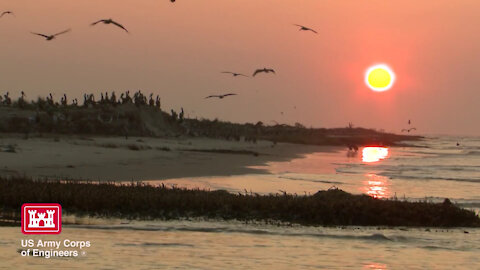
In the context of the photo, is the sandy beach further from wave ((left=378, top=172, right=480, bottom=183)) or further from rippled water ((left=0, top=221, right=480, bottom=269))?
rippled water ((left=0, top=221, right=480, bottom=269))

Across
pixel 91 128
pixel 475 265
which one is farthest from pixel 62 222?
pixel 91 128

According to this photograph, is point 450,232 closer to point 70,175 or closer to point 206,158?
point 70,175

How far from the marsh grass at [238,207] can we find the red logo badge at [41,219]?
1.34 metres

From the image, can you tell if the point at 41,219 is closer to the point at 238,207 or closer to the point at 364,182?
the point at 238,207

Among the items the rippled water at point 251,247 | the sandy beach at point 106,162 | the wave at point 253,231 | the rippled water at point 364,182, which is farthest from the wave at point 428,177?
the wave at point 253,231

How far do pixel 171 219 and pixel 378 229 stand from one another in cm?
571

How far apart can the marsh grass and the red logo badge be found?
134cm

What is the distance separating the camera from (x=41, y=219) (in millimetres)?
17969

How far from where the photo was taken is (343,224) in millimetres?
20953

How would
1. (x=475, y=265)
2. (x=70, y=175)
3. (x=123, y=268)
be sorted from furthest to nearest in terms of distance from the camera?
1. (x=70, y=175)
2. (x=475, y=265)
3. (x=123, y=268)

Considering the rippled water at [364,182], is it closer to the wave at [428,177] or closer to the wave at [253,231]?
the wave at [428,177]

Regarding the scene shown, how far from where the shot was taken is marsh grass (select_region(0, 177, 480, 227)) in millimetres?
20906

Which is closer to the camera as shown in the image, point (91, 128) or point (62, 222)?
point (62, 222)

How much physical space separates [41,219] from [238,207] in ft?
19.6
